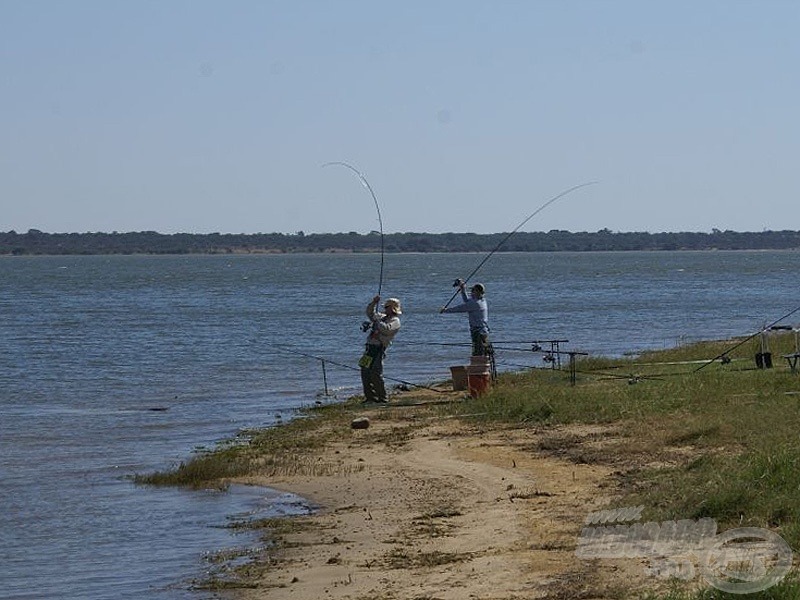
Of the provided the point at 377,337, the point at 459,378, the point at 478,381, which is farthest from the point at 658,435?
the point at 459,378

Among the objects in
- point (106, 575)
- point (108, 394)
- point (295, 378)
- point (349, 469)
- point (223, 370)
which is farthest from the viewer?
point (223, 370)

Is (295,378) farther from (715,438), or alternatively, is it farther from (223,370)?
(715,438)

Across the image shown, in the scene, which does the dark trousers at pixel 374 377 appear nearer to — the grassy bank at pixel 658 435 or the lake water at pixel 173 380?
the grassy bank at pixel 658 435

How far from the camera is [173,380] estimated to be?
3092cm

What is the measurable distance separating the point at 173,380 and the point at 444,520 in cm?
1903

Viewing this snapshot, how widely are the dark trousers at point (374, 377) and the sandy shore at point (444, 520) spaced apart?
253 centimetres

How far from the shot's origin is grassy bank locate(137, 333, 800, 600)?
412 inches

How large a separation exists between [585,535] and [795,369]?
8824 mm

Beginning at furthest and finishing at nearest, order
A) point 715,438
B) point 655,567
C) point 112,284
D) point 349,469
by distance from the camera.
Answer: point 112,284 < point 349,469 < point 715,438 < point 655,567

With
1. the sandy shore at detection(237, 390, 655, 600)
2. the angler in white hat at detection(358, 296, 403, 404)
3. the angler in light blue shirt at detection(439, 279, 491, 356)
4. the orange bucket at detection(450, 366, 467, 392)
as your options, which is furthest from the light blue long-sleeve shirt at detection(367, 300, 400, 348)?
the sandy shore at detection(237, 390, 655, 600)

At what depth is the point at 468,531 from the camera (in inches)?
470

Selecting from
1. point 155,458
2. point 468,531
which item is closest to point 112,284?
point 155,458

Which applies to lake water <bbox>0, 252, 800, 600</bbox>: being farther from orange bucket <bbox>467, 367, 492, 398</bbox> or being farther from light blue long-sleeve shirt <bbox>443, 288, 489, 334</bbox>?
orange bucket <bbox>467, 367, 492, 398</bbox>

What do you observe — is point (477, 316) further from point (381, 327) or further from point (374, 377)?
point (374, 377)
